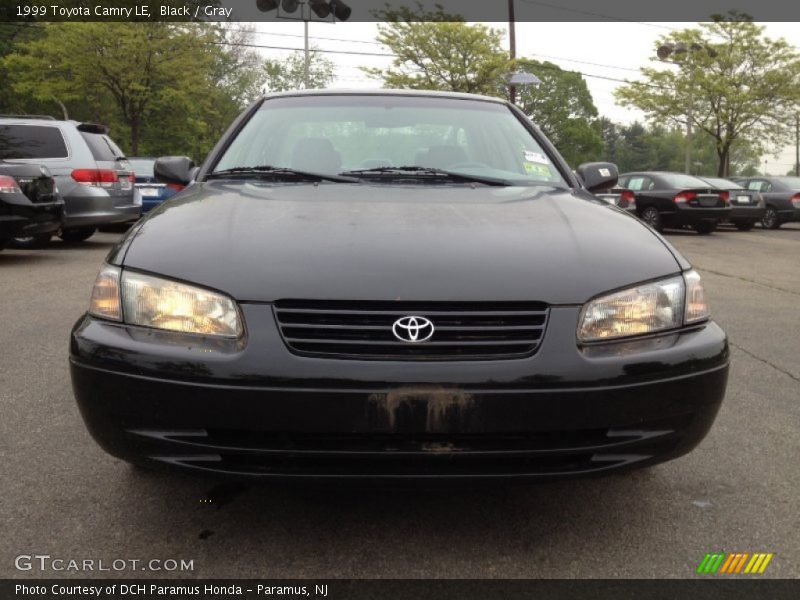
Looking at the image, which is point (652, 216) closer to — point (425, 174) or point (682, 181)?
point (682, 181)

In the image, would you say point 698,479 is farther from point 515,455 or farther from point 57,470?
point 57,470

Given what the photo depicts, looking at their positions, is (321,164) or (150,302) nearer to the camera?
(150,302)

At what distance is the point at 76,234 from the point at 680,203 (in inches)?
465

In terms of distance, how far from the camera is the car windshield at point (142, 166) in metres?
14.3

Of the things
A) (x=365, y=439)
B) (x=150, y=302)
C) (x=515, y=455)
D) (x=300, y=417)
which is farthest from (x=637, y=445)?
(x=150, y=302)

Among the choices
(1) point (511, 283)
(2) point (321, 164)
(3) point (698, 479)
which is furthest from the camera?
(2) point (321, 164)

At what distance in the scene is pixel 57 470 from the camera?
288 cm

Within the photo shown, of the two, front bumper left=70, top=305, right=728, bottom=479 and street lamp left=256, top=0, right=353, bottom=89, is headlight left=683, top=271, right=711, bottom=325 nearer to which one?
front bumper left=70, top=305, right=728, bottom=479

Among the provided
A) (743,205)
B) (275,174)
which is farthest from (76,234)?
(743,205)

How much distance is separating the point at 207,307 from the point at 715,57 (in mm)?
35767

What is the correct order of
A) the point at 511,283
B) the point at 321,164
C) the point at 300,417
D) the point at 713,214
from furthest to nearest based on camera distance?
the point at 713,214
the point at 321,164
the point at 511,283
the point at 300,417

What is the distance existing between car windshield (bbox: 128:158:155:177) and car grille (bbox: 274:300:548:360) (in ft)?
42.5

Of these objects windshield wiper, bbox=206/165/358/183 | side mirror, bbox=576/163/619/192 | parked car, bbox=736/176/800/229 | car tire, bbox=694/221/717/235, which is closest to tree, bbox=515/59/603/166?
parked car, bbox=736/176/800/229

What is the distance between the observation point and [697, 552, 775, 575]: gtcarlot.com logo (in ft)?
7.21
